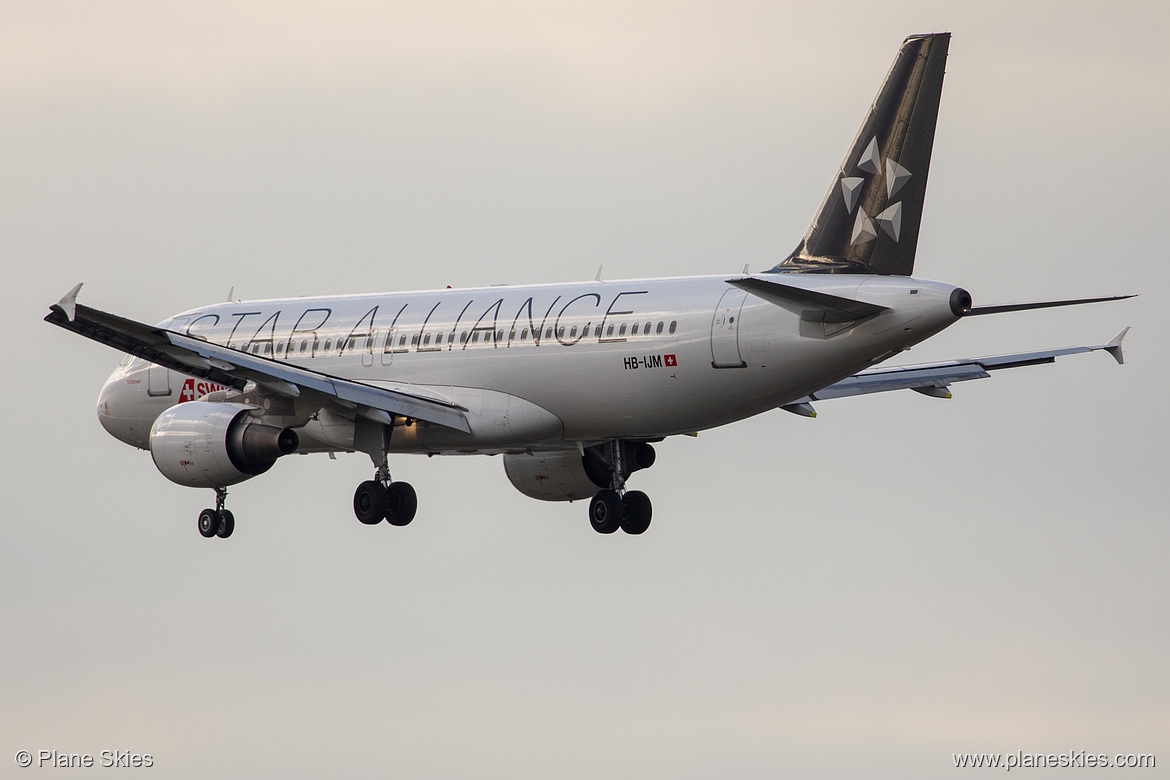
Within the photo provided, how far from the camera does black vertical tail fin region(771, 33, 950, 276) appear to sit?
3684cm

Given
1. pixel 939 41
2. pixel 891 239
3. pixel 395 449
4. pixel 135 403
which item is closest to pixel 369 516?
pixel 395 449

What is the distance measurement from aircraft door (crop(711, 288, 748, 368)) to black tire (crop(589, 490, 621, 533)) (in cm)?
810

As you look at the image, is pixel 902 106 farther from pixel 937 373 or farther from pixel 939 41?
pixel 937 373

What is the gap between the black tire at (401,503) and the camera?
140 feet

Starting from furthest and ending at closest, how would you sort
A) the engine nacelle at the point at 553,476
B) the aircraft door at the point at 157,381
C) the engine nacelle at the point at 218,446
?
the aircraft door at the point at 157,381
the engine nacelle at the point at 553,476
the engine nacelle at the point at 218,446

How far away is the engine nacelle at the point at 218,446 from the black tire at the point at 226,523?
3857mm

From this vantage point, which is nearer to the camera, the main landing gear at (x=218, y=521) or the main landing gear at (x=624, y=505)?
the main landing gear at (x=624, y=505)

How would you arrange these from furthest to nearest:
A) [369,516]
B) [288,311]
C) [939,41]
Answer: [288,311] → [369,516] → [939,41]

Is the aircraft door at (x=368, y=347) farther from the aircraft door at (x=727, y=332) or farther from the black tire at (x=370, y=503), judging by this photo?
the aircraft door at (x=727, y=332)

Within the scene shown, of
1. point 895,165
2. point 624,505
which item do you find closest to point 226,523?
point 624,505

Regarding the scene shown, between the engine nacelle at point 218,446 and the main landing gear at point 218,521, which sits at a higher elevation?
the engine nacelle at point 218,446

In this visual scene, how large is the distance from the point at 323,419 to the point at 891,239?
13765mm

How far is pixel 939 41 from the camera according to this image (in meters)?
36.9

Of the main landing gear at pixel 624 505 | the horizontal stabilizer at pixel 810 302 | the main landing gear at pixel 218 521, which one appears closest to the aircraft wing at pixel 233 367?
the main landing gear at pixel 624 505
